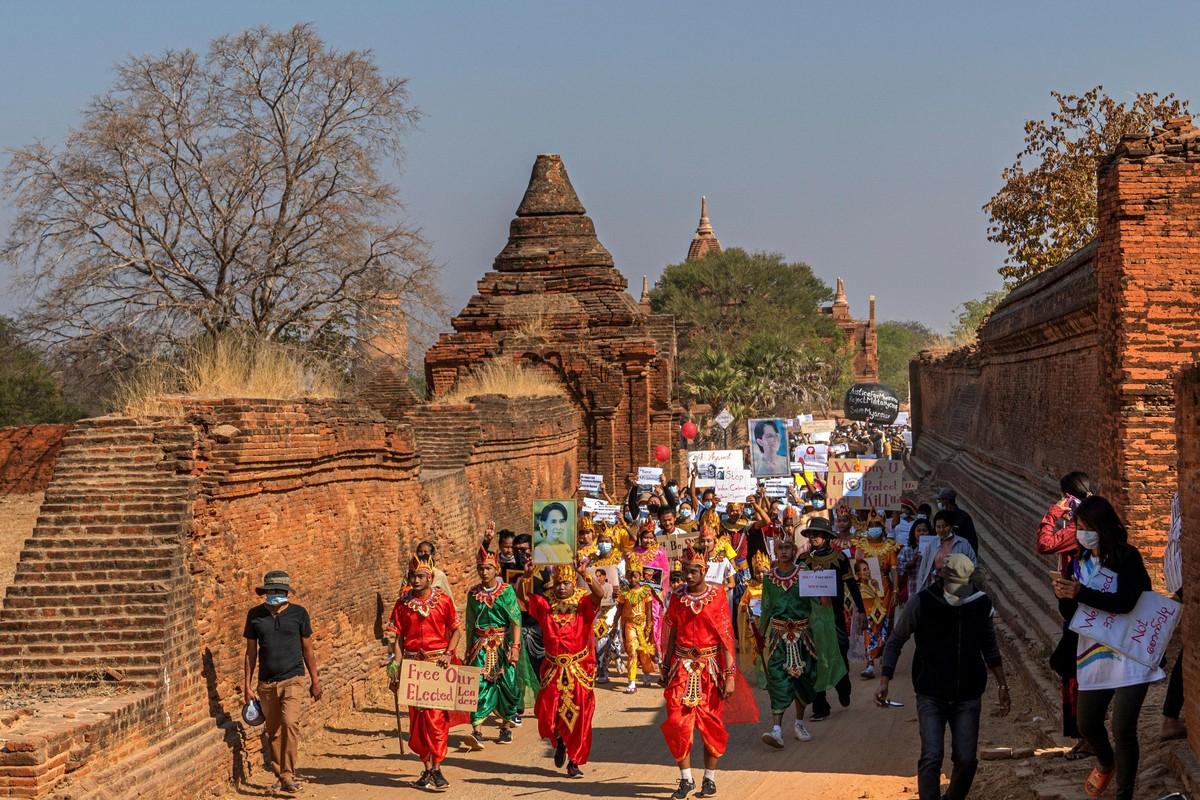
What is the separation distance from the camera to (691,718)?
29.3 feet

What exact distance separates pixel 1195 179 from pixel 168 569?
858 cm

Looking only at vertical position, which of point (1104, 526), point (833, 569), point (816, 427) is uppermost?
point (816, 427)

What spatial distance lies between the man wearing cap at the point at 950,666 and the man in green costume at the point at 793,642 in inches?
114

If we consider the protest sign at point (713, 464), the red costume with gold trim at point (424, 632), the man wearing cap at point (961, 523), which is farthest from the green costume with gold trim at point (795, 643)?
the protest sign at point (713, 464)

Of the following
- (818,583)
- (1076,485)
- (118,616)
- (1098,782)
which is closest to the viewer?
(1098,782)

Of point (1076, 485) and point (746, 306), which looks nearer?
point (1076, 485)

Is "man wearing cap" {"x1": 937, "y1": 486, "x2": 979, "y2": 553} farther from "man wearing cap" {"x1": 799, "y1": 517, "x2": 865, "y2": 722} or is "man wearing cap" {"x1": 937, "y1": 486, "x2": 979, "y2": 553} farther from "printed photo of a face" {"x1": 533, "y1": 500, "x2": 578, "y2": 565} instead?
"printed photo of a face" {"x1": 533, "y1": 500, "x2": 578, "y2": 565}

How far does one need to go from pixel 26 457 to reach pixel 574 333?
12733 millimetres

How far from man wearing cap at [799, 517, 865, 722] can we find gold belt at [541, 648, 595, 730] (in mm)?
2017

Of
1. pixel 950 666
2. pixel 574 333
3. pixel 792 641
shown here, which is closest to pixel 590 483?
pixel 574 333

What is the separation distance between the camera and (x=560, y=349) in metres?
28.2

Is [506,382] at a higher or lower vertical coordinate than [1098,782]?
higher

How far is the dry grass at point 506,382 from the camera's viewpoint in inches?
950

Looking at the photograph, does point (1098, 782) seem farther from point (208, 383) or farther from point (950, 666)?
point (208, 383)
